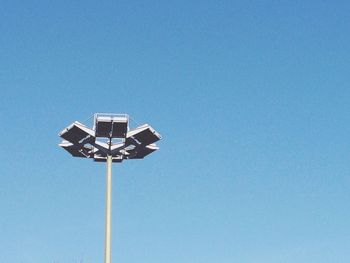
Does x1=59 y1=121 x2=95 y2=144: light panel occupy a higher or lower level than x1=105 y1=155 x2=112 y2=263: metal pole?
higher

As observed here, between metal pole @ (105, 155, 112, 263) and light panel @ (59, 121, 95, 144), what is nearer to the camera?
metal pole @ (105, 155, 112, 263)

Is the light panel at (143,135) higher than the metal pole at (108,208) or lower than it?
higher

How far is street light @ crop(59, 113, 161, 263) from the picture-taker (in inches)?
2256

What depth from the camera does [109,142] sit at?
6047 cm

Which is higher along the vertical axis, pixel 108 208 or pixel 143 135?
pixel 143 135

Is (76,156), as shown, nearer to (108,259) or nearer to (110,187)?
(110,187)

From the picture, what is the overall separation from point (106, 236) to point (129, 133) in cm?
859

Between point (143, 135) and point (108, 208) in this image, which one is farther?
point (143, 135)

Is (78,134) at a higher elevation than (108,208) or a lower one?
higher

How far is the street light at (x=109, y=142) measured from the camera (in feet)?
188

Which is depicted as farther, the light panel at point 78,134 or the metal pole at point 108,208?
the light panel at point 78,134

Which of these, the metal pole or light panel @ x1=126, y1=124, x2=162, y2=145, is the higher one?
light panel @ x1=126, y1=124, x2=162, y2=145

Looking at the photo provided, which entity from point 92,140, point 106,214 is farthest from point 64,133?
point 106,214

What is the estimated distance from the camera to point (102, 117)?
187 ft
